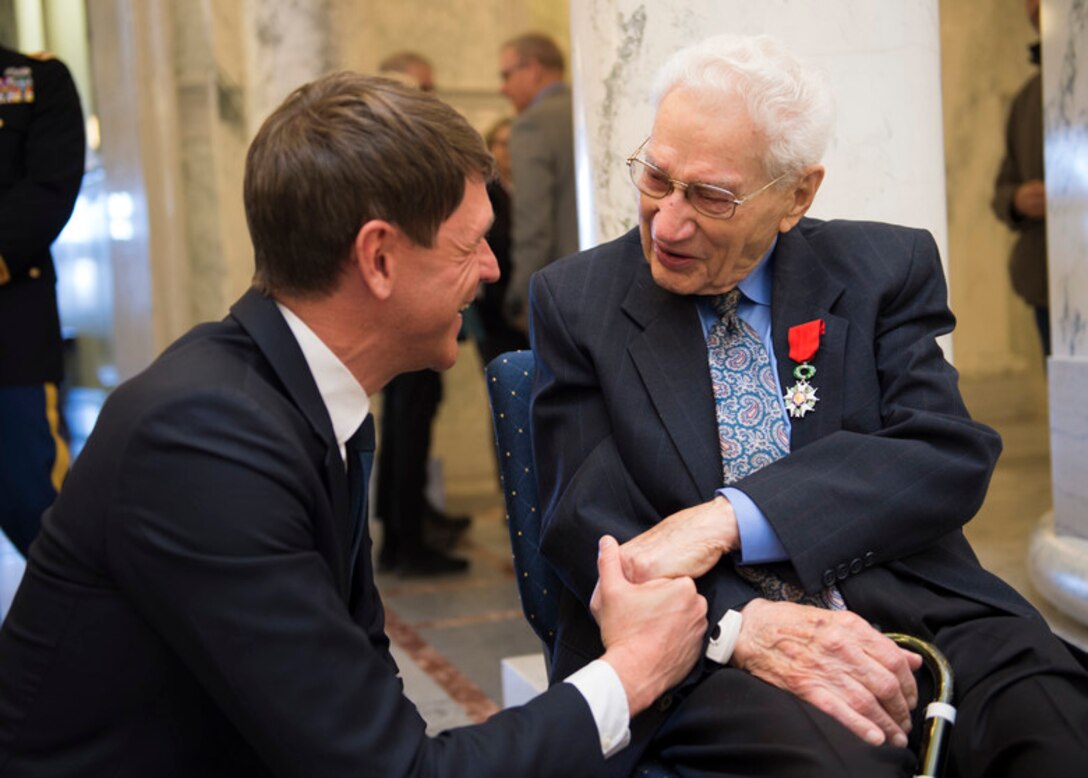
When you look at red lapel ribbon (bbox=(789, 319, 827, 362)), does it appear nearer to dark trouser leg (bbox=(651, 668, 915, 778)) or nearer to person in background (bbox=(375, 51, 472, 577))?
dark trouser leg (bbox=(651, 668, 915, 778))

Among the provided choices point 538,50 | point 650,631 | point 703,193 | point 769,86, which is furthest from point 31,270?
point 650,631

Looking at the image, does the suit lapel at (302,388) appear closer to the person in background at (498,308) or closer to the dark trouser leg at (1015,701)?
the dark trouser leg at (1015,701)

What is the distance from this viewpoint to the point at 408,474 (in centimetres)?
574

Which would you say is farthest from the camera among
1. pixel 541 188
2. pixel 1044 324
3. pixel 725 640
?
pixel 541 188

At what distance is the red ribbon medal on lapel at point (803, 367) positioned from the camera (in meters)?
2.11

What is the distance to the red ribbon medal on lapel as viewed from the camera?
211cm

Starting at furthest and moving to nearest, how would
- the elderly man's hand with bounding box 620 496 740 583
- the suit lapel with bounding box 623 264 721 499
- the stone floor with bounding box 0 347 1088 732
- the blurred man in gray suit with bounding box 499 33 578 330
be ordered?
the blurred man in gray suit with bounding box 499 33 578 330, the stone floor with bounding box 0 347 1088 732, the suit lapel with bounding box 623 264 721 499, the elderly man's hand with bounding box 620 496 740 583

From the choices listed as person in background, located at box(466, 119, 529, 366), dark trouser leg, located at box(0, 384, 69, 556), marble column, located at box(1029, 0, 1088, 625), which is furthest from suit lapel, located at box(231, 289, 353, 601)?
person in background, located at box(466, 119, 529, 366)

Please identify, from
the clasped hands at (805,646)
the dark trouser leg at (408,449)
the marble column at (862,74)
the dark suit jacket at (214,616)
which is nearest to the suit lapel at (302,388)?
the dark suit jacket at (214,616)

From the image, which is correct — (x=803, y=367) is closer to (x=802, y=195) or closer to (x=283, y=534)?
(x=802, y=195)

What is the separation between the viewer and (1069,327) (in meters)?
3.20

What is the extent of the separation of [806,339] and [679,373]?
217 mm

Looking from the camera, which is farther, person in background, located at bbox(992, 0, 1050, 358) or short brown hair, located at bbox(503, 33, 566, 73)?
short brown hair, located at bbox(503, 33, 566, 73)

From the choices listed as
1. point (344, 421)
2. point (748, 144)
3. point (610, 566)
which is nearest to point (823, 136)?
point (748, 144)
